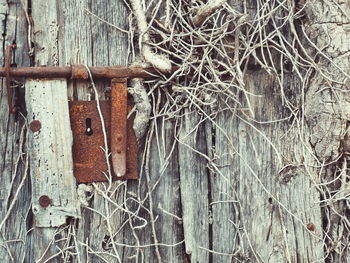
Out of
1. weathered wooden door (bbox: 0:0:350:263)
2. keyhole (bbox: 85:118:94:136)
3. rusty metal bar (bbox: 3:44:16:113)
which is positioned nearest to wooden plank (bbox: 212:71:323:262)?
weathered wooden door (bbox: 0:0:350:263)

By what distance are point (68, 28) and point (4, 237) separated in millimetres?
860

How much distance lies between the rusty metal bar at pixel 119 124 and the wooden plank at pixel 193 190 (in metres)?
0.24

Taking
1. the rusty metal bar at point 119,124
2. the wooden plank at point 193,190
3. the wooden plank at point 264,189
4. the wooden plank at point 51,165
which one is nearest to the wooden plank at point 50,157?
the wooden plank at point 51,165

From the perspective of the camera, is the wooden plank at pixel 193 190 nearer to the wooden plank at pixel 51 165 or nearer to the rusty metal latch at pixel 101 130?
the rusty metal latch at pixel 101 130

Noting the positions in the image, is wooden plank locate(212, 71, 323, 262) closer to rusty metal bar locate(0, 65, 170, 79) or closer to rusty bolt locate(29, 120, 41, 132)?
rusty metal bar locate(0, 65, 170, 79)

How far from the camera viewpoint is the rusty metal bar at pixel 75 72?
179 cm

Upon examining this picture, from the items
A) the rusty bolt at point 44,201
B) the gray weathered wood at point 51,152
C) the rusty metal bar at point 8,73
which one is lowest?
the rusty bolt at point 44,201

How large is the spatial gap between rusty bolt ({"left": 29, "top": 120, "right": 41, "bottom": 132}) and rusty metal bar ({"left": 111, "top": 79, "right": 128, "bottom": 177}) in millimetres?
281

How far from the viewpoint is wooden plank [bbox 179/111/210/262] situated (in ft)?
6.37

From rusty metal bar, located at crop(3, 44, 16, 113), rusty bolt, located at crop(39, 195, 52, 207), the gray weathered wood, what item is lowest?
rusty bolt, located at crop(39, 195, 52, 207)

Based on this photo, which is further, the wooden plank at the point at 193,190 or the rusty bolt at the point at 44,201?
the wooden plank at the point at 193,190

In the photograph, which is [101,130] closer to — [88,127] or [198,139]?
[88,127]

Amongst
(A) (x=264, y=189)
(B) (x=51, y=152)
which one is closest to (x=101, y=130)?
(B) (x=51, y=152)

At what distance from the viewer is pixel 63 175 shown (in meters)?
1.83
